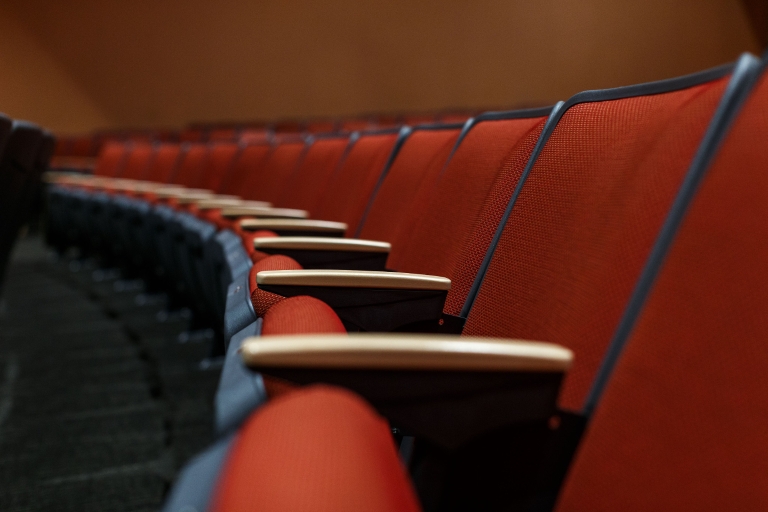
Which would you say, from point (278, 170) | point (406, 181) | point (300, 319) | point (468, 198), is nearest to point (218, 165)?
point (278, 170)

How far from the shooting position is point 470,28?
218cm

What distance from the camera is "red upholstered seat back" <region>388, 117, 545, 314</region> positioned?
0.97ft

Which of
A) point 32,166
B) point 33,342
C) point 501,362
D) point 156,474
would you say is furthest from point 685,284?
point 33,342

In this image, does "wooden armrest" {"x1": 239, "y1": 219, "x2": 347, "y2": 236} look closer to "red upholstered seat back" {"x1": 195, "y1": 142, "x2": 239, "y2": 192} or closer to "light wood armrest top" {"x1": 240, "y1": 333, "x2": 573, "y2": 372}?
"light wood armrest top" {"x1": 240, "y1": 333, "x2": 573, "y2": 372}

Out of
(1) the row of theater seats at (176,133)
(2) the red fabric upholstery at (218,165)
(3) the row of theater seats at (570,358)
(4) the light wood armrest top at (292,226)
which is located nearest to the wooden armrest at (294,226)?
(4) the light wood armrest top at (292,226)

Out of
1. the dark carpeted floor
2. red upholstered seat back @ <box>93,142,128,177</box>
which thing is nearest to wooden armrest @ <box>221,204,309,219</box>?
the dark carpeted floor

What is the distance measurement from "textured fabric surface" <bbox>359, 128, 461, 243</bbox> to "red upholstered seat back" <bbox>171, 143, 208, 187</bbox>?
0.72 metres

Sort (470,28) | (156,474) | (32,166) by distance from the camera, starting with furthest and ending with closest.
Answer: (470,28), (32,166), (156,474)

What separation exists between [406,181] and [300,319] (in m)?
0.28

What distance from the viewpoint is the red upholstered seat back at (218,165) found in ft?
3.49

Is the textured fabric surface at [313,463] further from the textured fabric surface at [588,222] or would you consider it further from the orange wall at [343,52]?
the orange wall at [343,52]

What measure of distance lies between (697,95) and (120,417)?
0.46 metres

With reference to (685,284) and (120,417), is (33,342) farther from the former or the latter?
(685,284)

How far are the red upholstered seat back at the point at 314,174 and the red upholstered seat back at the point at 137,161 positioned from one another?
2.39ft
